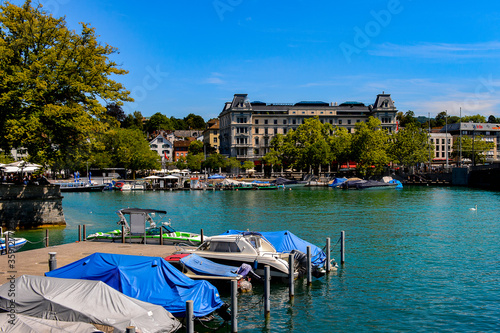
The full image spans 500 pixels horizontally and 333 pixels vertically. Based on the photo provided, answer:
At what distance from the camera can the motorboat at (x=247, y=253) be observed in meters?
21.6

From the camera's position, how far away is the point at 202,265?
2091 cm

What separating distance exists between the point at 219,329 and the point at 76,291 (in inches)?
215

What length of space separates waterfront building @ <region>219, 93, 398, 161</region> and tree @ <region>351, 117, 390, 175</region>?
1071 inches

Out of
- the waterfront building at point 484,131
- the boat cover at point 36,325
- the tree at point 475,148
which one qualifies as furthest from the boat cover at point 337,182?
the boat cover at point 36,325

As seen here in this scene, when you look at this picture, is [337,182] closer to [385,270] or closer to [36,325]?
[385,270]

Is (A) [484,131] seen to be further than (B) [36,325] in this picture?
Yes

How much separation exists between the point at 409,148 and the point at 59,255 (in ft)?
342

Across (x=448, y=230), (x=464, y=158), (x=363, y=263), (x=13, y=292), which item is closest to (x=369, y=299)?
(x=363, y=263)

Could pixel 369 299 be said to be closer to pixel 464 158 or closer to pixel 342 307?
pixel 342 307

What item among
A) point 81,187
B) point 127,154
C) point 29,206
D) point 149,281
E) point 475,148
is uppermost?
point 475,148

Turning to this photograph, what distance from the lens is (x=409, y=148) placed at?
114 metres

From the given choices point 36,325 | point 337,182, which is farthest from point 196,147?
point 36,325

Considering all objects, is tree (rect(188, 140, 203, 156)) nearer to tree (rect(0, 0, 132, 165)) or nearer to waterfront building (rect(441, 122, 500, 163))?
waterfront building (rect(441, 122, 500, 163))

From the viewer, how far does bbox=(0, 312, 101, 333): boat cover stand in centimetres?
1200
